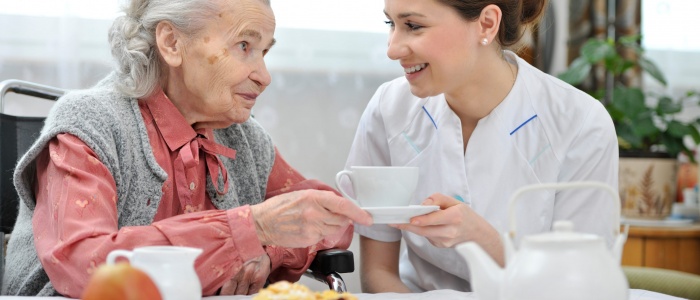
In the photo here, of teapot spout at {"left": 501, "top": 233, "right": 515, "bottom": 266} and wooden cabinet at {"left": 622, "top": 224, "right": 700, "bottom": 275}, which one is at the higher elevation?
teapot spout at {"left": 501, "top": 233, "right": 515, "bottom": 266}

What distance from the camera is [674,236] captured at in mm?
2662

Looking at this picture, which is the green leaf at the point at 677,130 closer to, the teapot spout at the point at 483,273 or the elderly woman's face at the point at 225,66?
the elderly woman's face at the point at 225,66

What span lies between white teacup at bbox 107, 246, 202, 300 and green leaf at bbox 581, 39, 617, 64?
92.2 inches

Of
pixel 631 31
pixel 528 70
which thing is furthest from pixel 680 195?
pixel 528 70

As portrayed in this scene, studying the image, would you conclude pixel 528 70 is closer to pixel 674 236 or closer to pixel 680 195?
pixel 674 236

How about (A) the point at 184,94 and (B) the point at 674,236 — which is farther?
(B) the point at 674,236

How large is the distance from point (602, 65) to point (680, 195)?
612 millimetres

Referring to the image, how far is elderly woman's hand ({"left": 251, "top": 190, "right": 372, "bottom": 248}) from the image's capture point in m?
1.25

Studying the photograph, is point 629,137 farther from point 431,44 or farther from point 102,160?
point 102,160

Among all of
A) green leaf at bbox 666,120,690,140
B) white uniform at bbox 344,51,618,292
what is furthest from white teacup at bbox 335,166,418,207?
green leaf at bbox 666,120,690,140

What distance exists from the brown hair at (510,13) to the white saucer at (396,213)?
0.56 metres

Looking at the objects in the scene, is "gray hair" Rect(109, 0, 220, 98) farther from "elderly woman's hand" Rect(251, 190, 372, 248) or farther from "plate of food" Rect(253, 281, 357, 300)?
"plate of food" Rect(253, 281, 357, 300)

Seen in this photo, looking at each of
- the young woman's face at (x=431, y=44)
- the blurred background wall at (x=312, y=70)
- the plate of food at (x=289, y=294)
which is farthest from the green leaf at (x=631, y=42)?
the plate of food at (x=289, y=294)

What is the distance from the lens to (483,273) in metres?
0.88
